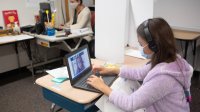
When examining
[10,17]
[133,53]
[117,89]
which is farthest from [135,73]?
[10,17]

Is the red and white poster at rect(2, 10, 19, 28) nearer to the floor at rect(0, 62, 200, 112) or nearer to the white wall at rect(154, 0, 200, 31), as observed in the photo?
the floor at rect(0, 62, 200, 112)

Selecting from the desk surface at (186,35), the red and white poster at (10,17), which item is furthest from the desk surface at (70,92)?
the red and white poster at (10,17)

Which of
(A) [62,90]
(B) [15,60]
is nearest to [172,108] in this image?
(A) [62,90]

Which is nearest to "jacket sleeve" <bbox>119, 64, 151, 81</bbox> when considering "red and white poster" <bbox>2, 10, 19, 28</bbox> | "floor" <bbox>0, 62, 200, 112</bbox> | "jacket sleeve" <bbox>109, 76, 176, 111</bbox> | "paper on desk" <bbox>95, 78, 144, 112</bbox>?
"paper on desk" <bbox>95, 78, 144, 112</bbox>

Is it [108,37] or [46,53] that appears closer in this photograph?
[108,37]

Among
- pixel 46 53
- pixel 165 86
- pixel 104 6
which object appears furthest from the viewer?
pixel 46 53

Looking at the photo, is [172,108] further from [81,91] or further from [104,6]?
[104,6]

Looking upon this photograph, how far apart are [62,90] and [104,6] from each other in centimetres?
89

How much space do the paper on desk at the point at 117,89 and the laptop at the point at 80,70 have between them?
0.08 m

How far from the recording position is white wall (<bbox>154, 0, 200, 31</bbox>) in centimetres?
333

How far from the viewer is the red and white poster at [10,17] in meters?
3.57

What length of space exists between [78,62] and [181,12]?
2.58 metres

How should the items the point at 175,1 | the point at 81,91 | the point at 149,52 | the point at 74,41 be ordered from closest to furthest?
the point at 149,52, the point at 81,91, the point at 175,1, the point at 74,41

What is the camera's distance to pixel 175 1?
349 cm
